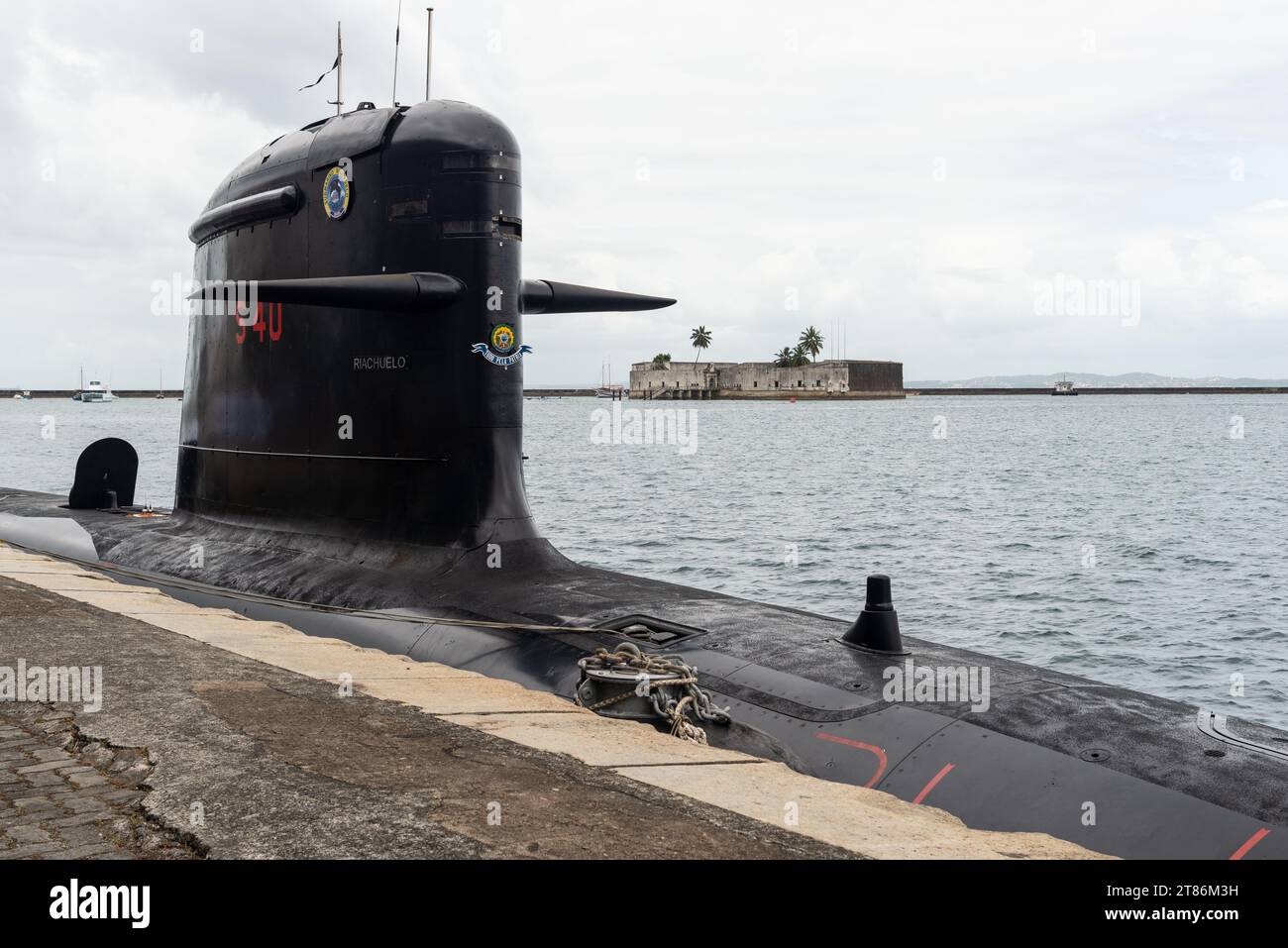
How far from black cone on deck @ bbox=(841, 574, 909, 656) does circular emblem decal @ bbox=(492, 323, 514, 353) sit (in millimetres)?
4405

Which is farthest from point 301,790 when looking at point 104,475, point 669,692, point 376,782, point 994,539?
point 994,539

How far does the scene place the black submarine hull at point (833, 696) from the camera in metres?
6.30

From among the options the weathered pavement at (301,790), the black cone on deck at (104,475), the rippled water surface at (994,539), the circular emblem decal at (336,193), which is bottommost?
the rippled water surface at (994,539)

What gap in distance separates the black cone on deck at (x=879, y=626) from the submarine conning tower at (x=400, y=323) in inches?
151

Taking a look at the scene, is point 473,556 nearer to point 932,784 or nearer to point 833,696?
point 833,696

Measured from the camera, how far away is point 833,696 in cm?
799

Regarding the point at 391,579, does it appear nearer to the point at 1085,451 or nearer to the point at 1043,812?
the point at 1043,812

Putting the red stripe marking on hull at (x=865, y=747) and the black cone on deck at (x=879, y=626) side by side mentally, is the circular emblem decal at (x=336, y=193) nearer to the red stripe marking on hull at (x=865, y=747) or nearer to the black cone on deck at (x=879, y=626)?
the black cone on deck at (x=879, y=626)

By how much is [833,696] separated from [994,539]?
27.9 m

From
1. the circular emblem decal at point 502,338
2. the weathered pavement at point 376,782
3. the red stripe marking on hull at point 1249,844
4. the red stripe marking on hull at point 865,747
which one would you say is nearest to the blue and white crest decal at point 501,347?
the circular emblem decal at point 502,338

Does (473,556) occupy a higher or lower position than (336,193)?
lower

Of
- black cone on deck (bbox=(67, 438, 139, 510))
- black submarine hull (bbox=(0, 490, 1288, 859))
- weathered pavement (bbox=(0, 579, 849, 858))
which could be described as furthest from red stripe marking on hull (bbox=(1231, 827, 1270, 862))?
black cone on deck (bbox=(67, 438, 139, 510))

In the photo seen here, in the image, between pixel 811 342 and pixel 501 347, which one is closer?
pixel 501 347

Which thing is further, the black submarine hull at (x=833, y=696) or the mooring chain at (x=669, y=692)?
the mooring chain at (x=669, y=692)
